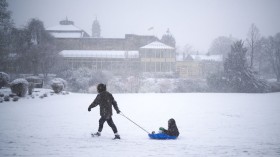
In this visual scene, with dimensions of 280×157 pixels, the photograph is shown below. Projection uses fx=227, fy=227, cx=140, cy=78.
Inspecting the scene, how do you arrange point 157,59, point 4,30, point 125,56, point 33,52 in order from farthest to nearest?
point 157,59
point 125,56
point 33,52
point 4,30

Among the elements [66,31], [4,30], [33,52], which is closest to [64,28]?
[66,31]

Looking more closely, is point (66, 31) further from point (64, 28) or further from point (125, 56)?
point (125, 56)

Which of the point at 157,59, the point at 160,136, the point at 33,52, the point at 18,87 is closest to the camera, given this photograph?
the point at 160,136

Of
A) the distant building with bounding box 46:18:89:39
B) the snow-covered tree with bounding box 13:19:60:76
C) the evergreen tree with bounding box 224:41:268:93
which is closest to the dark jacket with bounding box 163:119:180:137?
the evergreen tree with bounding box 224:41:268:93

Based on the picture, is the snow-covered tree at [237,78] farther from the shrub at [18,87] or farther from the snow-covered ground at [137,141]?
the shrub at [18,87]

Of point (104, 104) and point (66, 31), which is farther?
point (66, 31)

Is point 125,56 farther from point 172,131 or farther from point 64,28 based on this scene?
point 172,131

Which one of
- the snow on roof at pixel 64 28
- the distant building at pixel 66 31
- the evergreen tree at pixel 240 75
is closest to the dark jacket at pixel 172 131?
the evergreen tree at pixel 240 75

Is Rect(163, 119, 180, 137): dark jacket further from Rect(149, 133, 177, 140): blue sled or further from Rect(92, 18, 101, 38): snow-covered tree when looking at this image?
Rect(92, 18, 101, 38): snow-covered tree

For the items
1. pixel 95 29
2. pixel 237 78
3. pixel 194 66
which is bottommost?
pixel 237 78

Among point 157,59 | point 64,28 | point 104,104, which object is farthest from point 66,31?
point 104,104

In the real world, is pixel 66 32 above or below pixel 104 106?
above

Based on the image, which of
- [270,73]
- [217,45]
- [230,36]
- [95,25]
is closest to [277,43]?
[270,73]

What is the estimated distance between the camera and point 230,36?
8900 centimetres
